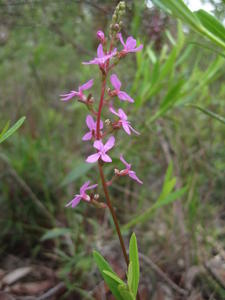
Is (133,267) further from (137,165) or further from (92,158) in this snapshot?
(137,165)

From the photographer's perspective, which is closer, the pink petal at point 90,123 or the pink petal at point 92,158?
the pink petal at point 92,158

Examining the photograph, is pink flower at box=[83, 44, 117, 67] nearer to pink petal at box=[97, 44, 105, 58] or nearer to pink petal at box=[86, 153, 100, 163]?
pink petal at box=[97, 44, 105, 58]

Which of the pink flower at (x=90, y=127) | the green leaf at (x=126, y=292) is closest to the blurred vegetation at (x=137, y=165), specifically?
the pink flower at (x=90, y=127)

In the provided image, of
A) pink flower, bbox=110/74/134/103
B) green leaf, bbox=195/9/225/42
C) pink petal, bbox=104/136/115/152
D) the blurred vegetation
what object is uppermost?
green leaf, bbox=195/9/225/42

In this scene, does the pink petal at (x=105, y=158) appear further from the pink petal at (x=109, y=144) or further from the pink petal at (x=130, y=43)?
the pink petal at (x=130, y=43)

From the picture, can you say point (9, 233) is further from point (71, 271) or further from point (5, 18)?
point (5, 18)

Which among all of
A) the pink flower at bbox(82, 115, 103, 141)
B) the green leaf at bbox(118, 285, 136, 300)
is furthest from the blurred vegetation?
the green leaf at bbox(118, 285, 136, 300)

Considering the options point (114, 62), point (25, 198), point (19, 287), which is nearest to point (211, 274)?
point (19, 287)

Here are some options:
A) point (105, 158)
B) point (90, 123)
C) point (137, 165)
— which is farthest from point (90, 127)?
point (137, 165)
